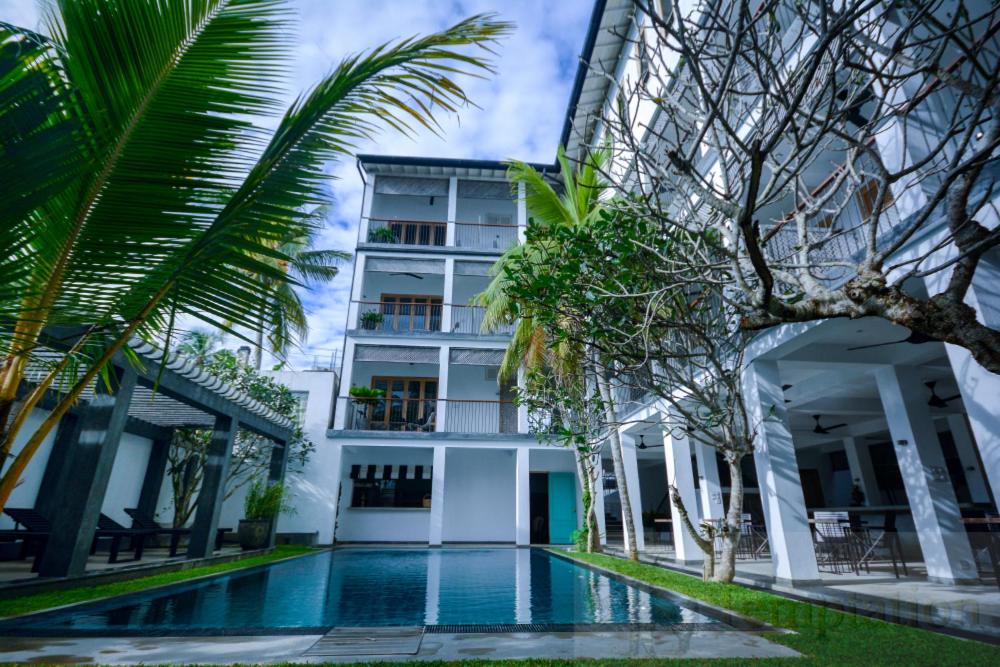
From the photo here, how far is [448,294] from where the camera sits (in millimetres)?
15609

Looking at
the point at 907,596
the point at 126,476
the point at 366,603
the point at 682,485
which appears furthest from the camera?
the point at 126,476

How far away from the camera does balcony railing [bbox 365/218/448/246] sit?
53.5ft

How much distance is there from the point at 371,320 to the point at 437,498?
5.30 metres

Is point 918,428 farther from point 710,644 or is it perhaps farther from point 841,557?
point 710,644

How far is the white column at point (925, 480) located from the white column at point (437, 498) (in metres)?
9.66

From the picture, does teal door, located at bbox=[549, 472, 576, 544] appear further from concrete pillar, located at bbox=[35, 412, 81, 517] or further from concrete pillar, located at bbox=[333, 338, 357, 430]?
concrete pillar, located at bbox=[35, 412, 81, 517]

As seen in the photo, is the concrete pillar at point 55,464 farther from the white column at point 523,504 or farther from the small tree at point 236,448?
the white column at point 523,504

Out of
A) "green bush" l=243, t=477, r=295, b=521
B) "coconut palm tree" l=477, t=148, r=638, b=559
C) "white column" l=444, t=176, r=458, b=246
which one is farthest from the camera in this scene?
"white column" l=444, t=176, r=458, b=246

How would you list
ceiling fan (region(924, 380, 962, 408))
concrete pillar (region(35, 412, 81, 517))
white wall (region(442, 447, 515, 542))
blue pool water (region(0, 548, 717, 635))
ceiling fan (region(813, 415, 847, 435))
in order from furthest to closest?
white wall (region(442, 447, 515, 542)) → ceiling fan (region(813, 415, 847, 435)) → concrete pillar (region(35, 412, 81, 517)) → ceiling fan (region(924, 380, 962, 408)) → blue pool water (region(0, 548, 717, 635))

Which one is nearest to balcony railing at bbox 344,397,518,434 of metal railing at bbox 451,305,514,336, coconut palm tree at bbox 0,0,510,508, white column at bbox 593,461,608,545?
metal railing at bbox 451,305,514,336

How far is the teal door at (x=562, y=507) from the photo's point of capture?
581 inches

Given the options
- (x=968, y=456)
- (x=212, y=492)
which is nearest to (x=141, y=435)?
(x=212, y=492)

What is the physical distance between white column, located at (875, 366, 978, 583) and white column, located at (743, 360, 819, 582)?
1471mm

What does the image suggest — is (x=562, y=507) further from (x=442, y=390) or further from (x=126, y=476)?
(x=126, y=476)
